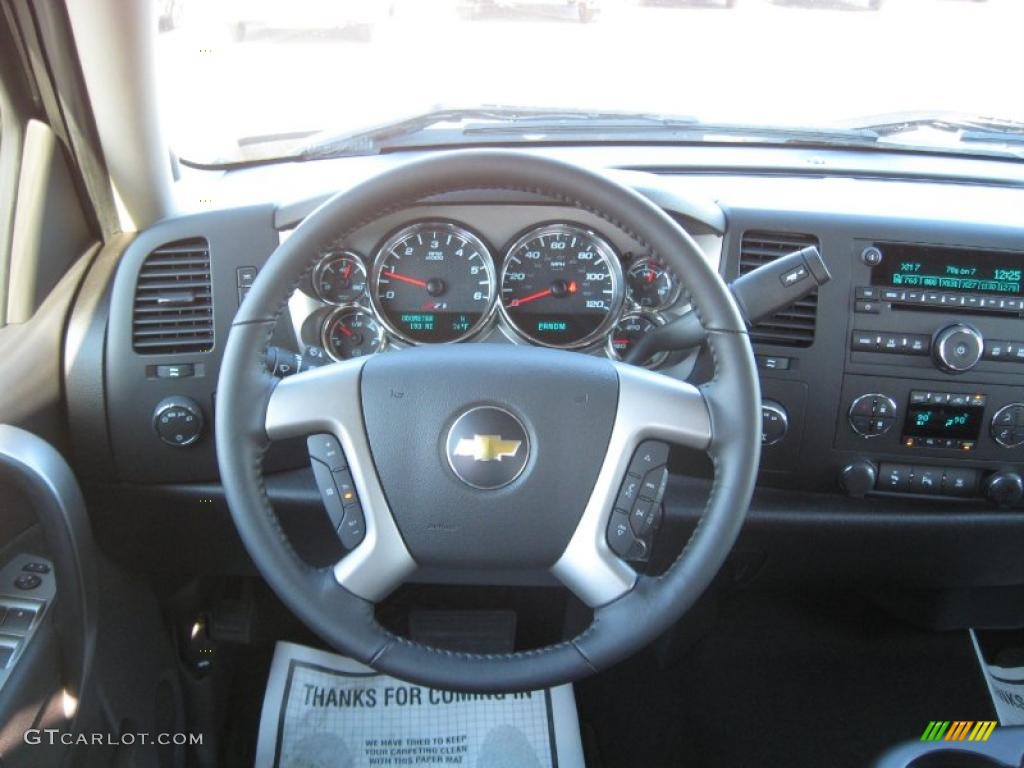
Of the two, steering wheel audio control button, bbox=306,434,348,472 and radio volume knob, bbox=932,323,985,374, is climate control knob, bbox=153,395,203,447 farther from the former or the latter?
radio volume knob, bbox=932,323,985,374

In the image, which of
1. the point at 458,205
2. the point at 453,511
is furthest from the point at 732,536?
the point at 458,205

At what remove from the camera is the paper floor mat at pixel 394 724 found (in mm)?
2170

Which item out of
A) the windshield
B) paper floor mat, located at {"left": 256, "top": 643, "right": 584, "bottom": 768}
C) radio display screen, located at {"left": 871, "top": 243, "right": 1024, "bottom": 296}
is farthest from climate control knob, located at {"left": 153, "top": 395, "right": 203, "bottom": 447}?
radio display screen, located at {"left": 871, "top": 243, "right": 1024, "bottom": 296}

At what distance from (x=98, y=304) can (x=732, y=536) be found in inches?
52.4

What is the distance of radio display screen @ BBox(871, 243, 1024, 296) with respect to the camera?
72.1 inches

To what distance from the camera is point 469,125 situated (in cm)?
221

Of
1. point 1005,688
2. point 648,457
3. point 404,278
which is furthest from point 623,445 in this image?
point 1005,688

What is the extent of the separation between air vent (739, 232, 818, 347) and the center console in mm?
88

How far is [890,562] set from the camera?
208 cm

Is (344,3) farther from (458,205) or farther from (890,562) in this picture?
(890,562)

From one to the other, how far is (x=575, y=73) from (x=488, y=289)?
996mm

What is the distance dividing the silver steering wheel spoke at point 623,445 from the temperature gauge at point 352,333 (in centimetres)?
61

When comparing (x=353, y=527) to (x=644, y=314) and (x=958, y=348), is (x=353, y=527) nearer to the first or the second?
(x=644, y=314)

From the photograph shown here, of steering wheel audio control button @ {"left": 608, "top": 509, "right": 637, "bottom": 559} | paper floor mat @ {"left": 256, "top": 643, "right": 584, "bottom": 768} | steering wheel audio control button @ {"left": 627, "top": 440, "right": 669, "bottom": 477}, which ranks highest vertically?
steering wheel audio control button @ {"left": 627, "top": 440, "right": 669, "bottom": 477}
